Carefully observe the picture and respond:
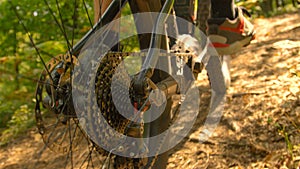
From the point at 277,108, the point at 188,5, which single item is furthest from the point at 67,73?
the point at 277,108

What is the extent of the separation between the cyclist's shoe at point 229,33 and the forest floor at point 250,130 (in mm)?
460

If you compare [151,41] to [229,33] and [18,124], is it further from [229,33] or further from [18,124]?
[18,124]

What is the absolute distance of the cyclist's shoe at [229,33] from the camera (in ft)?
8.97

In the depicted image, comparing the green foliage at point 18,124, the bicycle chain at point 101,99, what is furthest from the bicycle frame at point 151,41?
the green foliage at point 18,124

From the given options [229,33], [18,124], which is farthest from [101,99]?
[18,124]

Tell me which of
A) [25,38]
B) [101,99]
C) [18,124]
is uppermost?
[25,38]

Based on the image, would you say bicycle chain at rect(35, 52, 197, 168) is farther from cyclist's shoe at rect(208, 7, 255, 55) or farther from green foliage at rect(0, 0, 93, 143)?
green foliage at rect(0, 0, 93, 143)

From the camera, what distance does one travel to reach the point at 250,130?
2592mm

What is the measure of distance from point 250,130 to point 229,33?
702 millimetres

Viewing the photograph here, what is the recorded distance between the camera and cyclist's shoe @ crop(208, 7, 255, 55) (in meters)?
2.73

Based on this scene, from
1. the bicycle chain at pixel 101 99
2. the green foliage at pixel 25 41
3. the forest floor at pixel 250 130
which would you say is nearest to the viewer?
the bicycle chain at pixel 101 99

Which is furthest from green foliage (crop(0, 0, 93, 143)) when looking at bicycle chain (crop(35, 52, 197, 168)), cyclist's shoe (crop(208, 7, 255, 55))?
bicycle chain (crop(35, 52, 197, 168))

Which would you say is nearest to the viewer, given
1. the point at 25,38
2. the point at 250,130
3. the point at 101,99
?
the point at 101,99

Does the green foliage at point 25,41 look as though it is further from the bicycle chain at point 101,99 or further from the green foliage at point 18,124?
the bicycle chain at point 101,99
